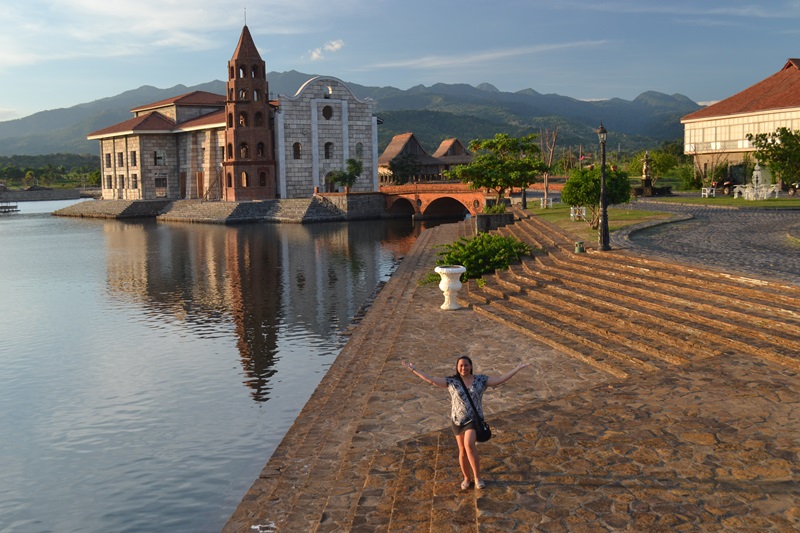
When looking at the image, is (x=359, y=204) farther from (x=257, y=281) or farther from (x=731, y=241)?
(x=731, y=241)

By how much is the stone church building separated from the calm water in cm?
3417

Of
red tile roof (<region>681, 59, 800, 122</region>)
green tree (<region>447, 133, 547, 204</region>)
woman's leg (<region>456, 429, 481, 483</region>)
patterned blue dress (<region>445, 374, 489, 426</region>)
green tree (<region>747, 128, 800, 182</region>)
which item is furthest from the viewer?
red tile roof (<region>681, 59, 800, 122</region>)

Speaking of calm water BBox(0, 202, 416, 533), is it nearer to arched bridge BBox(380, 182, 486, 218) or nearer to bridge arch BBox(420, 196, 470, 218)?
arched bridge BBox(380, 182, 486, 218)

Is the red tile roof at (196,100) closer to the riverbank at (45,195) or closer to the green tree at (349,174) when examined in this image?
the green tree at (349,174)

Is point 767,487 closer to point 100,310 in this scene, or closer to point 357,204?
point 100,310

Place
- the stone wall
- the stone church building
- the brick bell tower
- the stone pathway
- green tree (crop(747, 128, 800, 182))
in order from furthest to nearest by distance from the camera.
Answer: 1. the stone church building
2. the brick bell tower
3. the stone wall
4. green tree (crop(747, 128, 800, 182))
5. the stone pathway

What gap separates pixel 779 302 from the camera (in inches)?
542

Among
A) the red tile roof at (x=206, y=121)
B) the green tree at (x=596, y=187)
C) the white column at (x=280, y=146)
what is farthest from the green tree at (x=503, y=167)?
the red tile roof at (x=206, y=121)

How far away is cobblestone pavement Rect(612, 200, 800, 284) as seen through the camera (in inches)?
681

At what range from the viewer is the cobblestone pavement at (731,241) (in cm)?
1730

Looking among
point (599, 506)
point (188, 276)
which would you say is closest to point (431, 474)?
point (599, 506)

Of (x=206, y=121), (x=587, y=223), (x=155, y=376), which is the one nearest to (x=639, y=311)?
(x=155, y=376)

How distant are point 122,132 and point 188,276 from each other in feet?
186

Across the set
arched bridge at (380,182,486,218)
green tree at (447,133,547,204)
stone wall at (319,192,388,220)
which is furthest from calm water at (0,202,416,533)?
stone wall at (319,192,388,220)
